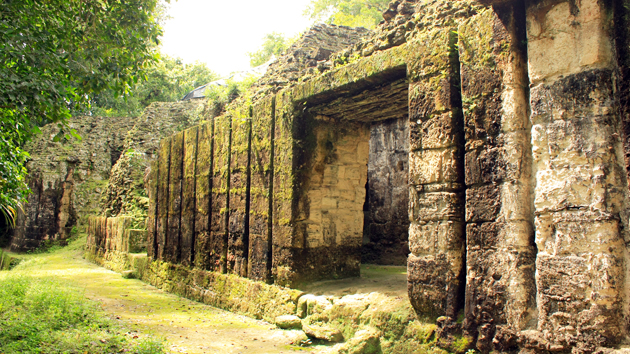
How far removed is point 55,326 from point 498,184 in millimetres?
4627

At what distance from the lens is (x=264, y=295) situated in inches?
222

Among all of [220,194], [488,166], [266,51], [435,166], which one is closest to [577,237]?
[488,166]

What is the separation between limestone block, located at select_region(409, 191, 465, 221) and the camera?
354 cm

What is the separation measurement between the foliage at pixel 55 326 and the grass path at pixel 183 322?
341mm

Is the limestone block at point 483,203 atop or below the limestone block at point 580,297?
atop

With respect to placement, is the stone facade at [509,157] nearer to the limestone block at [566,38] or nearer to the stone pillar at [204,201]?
the limestone block at [566,38]

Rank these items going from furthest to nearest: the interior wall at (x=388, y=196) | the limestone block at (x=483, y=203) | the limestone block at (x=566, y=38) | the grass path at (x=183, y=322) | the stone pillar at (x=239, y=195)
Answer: the interior wall at (x=388, y=196), the stone pillar at (x=239, y=195), the grass path at (x=183, y=322), the limestone block at (x=483, y=203), the limestone block at (x=566, y=38)

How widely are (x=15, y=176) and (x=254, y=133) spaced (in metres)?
3.10

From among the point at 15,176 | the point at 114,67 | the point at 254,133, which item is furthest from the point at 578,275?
the point at 15,176

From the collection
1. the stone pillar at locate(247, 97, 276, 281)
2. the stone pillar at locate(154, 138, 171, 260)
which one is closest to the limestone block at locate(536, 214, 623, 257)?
the stone pillar at locate(247, 97, 276, 281)

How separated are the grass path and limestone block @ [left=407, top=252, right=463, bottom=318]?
4.36 ft

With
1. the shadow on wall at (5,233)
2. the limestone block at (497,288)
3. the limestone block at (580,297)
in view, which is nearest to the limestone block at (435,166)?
the limestone block at (497,288)

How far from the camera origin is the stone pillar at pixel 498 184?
121 inches

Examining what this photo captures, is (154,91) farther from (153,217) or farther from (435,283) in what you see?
(435,283)
